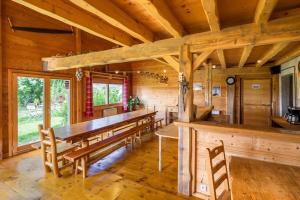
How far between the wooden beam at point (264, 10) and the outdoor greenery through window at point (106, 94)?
5.45 metres

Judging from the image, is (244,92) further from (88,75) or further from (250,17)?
(88,75)

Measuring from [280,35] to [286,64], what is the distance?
360 centimetres

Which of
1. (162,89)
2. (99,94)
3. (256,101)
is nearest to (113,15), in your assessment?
(99,94)

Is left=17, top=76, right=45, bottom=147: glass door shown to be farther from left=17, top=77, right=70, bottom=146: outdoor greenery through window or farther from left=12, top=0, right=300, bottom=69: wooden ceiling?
left=12, top=0, right=300, bottom=69: wooden ceiling

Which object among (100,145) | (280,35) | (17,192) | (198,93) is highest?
(280,35)

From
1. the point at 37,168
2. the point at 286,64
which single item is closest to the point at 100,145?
the point at 37,168

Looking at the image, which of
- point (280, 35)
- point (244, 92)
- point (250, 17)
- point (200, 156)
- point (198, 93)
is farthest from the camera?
point (198, 93)

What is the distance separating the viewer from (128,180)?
9.29 feet

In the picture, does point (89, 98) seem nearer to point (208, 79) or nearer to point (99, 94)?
point (99, 94)

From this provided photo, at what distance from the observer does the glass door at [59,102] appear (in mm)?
4809

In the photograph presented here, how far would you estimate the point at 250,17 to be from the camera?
2145 millimetres

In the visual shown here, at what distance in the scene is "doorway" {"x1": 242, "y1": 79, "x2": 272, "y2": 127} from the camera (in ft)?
18.9

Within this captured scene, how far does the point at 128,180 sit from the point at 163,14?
2.50 meters

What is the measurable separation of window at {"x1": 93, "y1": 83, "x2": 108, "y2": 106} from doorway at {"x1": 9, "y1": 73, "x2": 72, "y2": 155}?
126 cm
